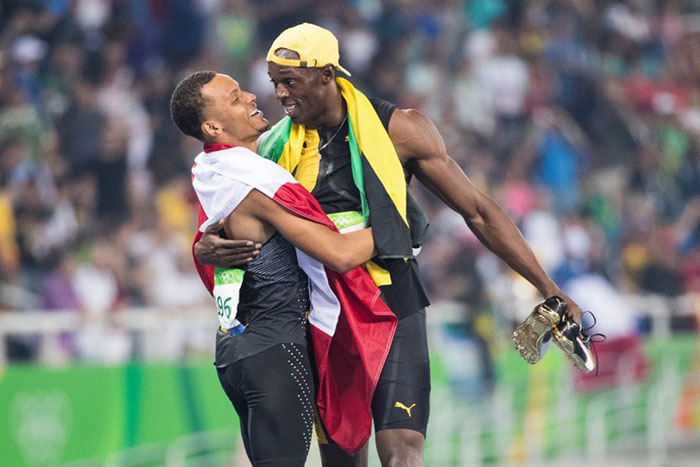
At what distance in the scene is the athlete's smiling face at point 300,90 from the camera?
4.68 metres

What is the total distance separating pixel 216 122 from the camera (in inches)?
179

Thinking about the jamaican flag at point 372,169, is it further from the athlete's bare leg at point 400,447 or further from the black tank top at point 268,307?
the athlete's bare leg at point 400,447

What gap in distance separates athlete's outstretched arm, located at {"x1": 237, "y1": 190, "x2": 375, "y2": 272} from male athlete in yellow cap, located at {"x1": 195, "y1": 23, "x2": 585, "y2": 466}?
21 cm

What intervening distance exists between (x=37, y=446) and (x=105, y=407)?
0.56 metres

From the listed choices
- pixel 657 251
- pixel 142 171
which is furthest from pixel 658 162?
pixel 142 171

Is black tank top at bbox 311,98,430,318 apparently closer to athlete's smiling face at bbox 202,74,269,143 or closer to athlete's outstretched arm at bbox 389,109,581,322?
athlete's outstretched arm at bbox 389,109,581,322

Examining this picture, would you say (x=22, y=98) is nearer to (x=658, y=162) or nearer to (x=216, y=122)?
(x=216, y=122)

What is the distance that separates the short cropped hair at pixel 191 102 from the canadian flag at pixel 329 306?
125 mm

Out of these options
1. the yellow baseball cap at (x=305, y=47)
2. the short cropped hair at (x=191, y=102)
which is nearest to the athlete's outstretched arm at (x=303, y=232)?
the short cropped hair at (x=191, y=102)

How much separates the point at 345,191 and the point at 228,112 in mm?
585

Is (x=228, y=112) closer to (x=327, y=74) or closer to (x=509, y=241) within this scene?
(x=327, y=74)

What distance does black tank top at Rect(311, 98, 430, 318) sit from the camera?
189 inches

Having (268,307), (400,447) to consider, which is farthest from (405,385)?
(268,307)

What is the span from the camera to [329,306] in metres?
4.67
